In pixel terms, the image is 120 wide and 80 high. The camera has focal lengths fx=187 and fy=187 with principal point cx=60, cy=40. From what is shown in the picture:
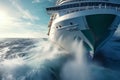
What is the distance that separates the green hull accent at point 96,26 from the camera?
69.4ft

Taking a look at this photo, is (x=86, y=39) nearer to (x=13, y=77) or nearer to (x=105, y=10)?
(x=105, y=10)

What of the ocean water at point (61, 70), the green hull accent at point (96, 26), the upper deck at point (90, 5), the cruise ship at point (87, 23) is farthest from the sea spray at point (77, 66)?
the upper deck at point (90, 5)

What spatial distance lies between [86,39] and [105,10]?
Answer: 13.2 feet

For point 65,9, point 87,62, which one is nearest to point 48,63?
point 87,62

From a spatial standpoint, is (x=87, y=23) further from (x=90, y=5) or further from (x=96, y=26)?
(x=90, y=5)

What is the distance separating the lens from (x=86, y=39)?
70.8 feet

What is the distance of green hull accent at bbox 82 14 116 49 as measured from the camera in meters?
21.1

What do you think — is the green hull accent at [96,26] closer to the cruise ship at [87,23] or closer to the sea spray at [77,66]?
the cruise ship at [87,23]

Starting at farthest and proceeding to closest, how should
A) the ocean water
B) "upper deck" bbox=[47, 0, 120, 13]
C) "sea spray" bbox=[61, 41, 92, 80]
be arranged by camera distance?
1. "upper deck" bbox=[47, 0, 120, 13]
2. "sea spray" bbox=[61, 41, 92, 80]
3. the ocean water

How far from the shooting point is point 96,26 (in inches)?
837

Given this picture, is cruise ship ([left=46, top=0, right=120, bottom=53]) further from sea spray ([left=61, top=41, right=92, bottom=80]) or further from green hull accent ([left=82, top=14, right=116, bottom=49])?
sea spray ([left=61, top=41, right=92, bottom=80])

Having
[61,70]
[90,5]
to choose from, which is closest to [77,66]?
[61,70]

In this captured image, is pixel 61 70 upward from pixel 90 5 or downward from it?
downward

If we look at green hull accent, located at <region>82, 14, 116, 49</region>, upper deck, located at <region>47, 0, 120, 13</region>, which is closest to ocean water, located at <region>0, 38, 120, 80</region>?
green hull accent, located at <region>82, 14, 116, 49</region>
